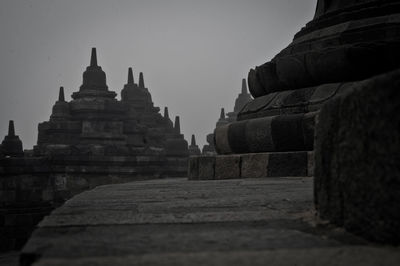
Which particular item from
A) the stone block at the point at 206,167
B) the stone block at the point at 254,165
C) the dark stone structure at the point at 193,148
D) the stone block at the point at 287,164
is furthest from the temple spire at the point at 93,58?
the stone block at the point at 287,164

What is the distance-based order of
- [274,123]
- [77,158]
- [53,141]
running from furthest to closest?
[53,141] < [77,158] < [274,123]

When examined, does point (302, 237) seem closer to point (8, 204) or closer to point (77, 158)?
point (8, 204)

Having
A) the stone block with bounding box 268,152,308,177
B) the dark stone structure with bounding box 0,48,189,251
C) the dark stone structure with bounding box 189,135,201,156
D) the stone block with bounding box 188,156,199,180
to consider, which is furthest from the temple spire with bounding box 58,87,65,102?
the stone block with bounding box 268,152,308,177

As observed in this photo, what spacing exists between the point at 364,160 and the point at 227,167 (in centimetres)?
341

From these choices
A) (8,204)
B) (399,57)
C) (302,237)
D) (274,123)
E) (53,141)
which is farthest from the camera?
(53,141)

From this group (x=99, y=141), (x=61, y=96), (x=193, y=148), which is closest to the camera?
(x=99, y=141)

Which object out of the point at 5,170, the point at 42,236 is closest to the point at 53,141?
the point at 5,170

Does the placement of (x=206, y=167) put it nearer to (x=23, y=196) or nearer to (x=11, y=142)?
(x=23, y=196)

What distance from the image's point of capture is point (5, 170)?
11750mm

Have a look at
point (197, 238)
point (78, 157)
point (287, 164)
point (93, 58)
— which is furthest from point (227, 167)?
point (93, 58)

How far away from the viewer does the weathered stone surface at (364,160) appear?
1213 mm

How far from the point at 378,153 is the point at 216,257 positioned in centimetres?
52

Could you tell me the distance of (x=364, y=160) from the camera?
1337 millimetres

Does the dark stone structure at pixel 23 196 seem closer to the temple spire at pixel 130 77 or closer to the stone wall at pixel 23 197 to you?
the stone wall at pixel 23 197
